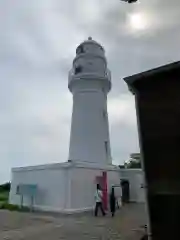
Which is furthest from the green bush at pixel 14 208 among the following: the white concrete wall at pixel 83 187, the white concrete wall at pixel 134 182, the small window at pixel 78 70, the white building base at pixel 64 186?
the small window at pixel 78 70

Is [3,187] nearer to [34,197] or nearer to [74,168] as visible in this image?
[34,197]

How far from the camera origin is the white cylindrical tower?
19203 millimetres

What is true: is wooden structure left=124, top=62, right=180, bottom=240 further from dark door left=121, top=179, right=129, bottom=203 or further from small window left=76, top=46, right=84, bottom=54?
small window left=76, top=46, right=84, bottom=54

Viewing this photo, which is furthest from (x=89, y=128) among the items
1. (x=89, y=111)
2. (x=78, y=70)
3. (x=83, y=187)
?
(x=83, y=187)

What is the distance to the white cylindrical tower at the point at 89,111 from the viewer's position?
63.0 ft

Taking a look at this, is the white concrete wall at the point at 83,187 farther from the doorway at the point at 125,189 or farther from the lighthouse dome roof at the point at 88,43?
the lighthouse dome roof at the point at 88,43

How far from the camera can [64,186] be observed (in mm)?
14578

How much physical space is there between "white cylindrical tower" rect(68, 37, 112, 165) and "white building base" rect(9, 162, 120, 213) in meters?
2.64

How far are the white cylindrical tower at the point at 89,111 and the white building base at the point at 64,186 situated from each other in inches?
104

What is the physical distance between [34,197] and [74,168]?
311 cm

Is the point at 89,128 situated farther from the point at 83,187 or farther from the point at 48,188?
the point at 48,188

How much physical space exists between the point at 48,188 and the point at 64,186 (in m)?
1.27

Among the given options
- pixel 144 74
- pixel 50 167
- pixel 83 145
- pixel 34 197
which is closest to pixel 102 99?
pixel 83 145

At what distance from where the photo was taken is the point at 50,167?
51.4ft
